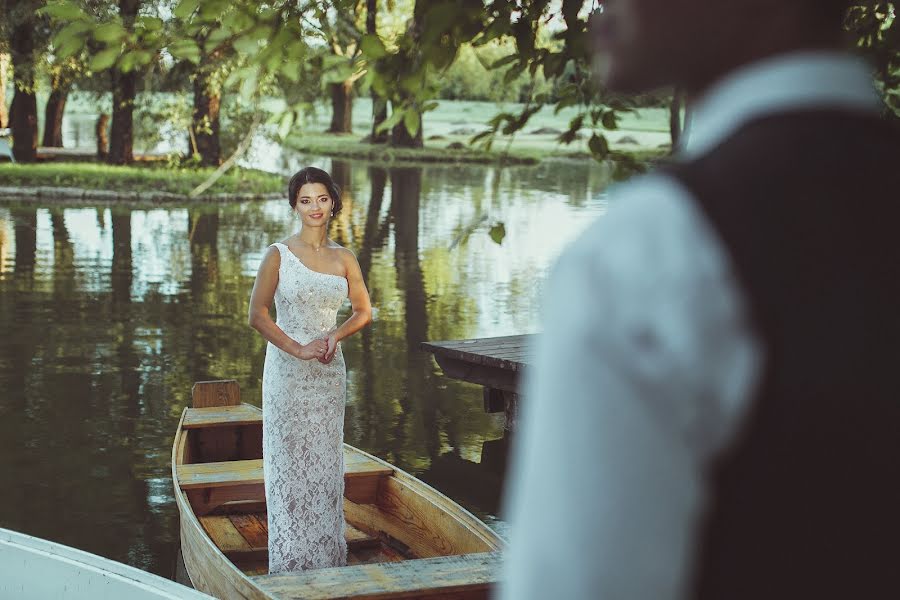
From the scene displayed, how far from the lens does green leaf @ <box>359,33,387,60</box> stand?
3447mm

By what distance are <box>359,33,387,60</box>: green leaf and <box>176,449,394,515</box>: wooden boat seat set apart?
4.44m

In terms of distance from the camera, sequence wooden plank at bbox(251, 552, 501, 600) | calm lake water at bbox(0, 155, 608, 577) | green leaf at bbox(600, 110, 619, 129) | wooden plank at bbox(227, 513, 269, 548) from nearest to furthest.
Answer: green leaf at bbox(600, 110, 619, 129), wooden plank at bbox(251, 552, 501, 600), wooden plank at bbox(227, 513, 269, 548), calm lake water at bbox(0, 155, 608, 577)

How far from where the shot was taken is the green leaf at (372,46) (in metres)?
3.45

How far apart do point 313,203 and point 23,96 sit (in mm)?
30936

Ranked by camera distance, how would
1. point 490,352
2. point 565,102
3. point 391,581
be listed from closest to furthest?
point 565,102, point 391,581, point 490,352

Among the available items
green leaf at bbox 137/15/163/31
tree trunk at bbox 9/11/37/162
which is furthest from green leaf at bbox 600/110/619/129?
tree trunk at bbox 9/11/37/162

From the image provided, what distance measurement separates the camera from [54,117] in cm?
4288

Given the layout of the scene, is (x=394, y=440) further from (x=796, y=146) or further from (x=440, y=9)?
(x=796, y=146)

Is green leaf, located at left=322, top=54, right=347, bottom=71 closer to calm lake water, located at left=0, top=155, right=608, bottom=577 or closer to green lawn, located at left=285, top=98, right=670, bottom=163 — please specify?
calm lake water, located at left=0, top=155, right=608, bottom=577

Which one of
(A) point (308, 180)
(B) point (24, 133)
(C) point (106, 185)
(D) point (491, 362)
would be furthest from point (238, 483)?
(B) point (24, 133)

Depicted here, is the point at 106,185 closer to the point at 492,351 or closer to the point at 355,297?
the point at 492,351

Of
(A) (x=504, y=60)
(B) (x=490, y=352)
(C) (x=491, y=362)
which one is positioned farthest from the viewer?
(B) (x=490, y=352)

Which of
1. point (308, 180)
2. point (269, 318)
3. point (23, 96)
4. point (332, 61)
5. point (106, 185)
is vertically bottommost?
point (269, 318)

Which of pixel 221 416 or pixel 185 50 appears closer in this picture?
pixel 185 50
